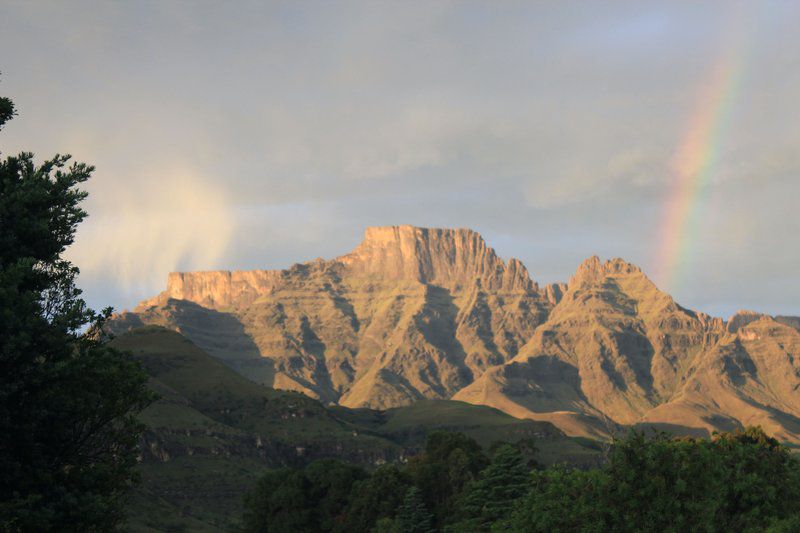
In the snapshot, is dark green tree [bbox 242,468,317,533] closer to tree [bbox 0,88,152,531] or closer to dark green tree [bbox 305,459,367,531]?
dark green tree [bbox 305,459,367,531]

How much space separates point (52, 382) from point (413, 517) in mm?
107604

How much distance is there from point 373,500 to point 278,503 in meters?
28.2

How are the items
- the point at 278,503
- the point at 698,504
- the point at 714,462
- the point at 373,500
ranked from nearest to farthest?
the point at 698,504
the point at 714,462
the point at 373,500
the point at 278,503

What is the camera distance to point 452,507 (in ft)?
507

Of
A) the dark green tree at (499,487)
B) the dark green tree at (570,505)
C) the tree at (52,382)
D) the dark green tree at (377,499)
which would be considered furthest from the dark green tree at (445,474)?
the tree at (52,382)

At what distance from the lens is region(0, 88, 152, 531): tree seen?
42.2m

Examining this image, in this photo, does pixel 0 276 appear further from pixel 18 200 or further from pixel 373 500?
pixel 373 500

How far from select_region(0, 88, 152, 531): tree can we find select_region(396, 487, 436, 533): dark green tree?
9884cm

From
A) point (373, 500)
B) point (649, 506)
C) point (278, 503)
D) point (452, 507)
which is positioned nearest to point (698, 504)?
point (649, 506)

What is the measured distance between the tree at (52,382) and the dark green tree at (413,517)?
98839mm

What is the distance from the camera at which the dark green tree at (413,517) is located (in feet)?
475

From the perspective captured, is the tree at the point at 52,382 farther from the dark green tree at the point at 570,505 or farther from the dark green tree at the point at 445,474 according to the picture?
the dark green tree at the point at 445,474

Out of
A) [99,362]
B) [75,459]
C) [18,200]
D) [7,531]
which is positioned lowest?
[7,531]

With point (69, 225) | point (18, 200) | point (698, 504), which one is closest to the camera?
point (18, 200)
